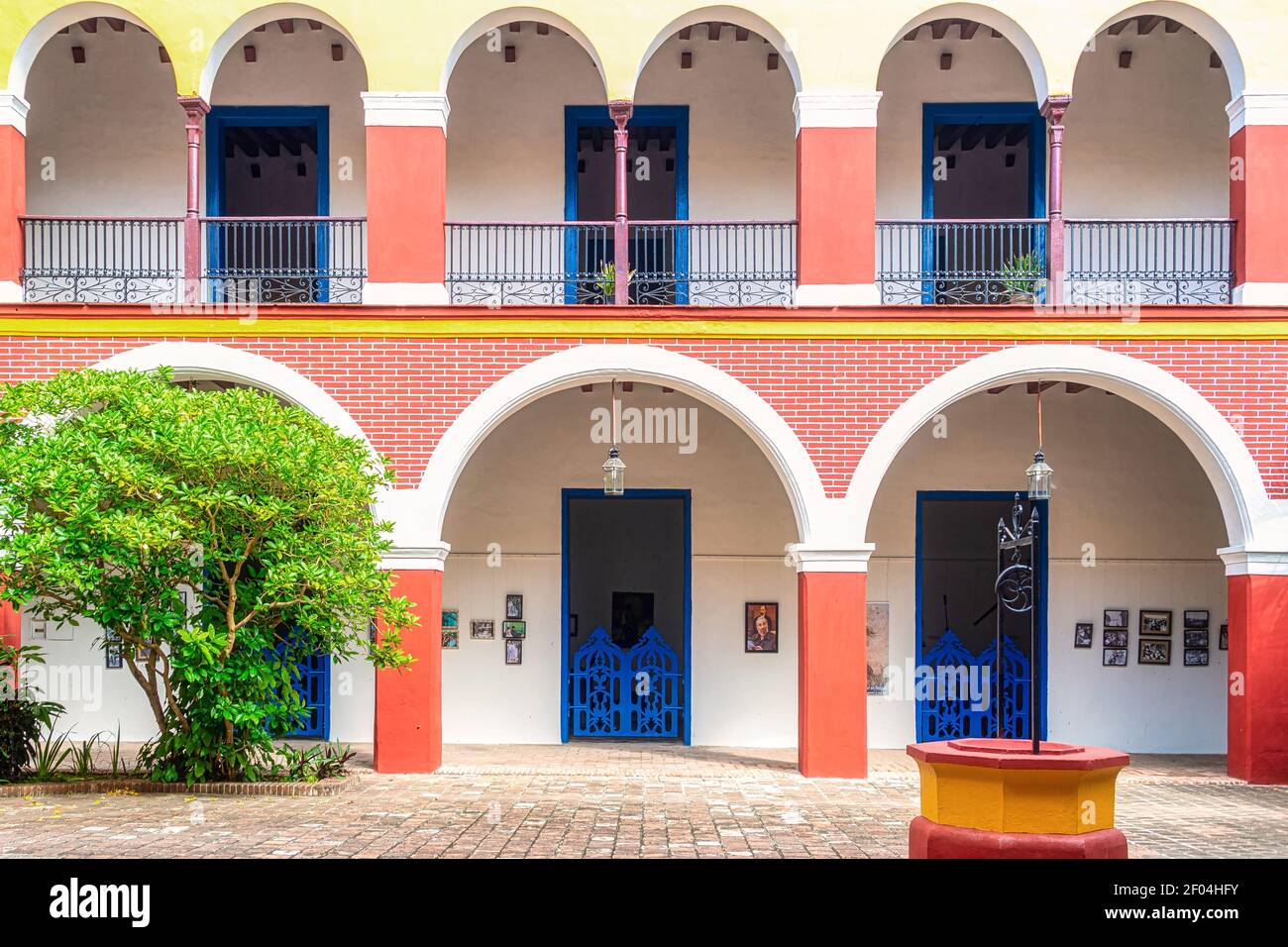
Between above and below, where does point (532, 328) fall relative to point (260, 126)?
below

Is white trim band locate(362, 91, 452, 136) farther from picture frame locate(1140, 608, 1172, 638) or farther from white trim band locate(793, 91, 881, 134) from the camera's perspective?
picture frame locate(1140, 608, 1172, 638)

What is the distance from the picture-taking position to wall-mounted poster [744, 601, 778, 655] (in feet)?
46.1

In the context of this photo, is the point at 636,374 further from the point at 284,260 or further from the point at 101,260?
the point at 101,260

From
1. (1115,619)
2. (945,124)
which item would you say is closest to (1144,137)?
(945,124)

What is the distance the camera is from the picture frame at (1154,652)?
1402cm

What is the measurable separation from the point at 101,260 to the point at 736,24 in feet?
22.1

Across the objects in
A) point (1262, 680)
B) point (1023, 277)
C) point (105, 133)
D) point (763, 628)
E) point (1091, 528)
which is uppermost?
point (105, 133)

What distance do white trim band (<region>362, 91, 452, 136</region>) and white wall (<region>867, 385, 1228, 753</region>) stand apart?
19.6 feet

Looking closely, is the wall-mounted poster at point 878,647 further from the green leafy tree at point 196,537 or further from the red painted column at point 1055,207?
the green leafy tree at point 196,537

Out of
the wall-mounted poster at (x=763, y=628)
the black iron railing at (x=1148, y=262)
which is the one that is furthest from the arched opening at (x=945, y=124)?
the wall-mounted poster at (x=763, y=628)

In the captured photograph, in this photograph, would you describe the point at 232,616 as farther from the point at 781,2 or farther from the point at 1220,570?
the point at 1220,570

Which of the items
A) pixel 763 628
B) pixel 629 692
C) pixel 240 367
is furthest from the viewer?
pixel 763 628

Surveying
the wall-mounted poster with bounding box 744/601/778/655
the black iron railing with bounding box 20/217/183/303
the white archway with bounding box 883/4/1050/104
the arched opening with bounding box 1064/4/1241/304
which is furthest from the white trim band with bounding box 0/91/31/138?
the arched opening with bounding box 1064/4/1241/304

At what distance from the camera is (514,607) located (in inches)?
555
